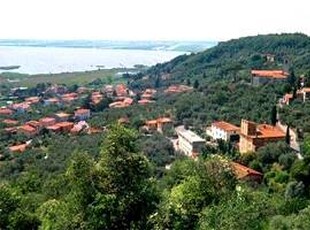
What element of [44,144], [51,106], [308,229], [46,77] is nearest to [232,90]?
[44,144]

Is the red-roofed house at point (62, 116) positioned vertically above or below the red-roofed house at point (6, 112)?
above

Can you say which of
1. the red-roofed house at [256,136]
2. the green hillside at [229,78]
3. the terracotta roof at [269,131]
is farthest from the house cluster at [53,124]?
the terracotta roof at [269,131]

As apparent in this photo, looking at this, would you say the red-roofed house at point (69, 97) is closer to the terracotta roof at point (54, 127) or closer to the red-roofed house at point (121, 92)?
the red-roofed house at point (121, 92)

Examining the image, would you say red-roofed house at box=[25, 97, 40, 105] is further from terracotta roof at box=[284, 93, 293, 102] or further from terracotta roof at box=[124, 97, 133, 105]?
terracotta roof at box=[284, 93, 293, 102]

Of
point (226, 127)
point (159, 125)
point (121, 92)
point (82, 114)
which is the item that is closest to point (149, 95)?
point (121, 92)

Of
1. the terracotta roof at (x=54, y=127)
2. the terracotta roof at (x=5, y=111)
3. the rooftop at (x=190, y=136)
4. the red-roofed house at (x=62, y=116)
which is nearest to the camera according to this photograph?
the rooftop at (x=190, y=136)

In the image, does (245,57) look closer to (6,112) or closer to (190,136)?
(6,112)

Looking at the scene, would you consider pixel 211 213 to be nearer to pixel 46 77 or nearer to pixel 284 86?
pixel 284 86
